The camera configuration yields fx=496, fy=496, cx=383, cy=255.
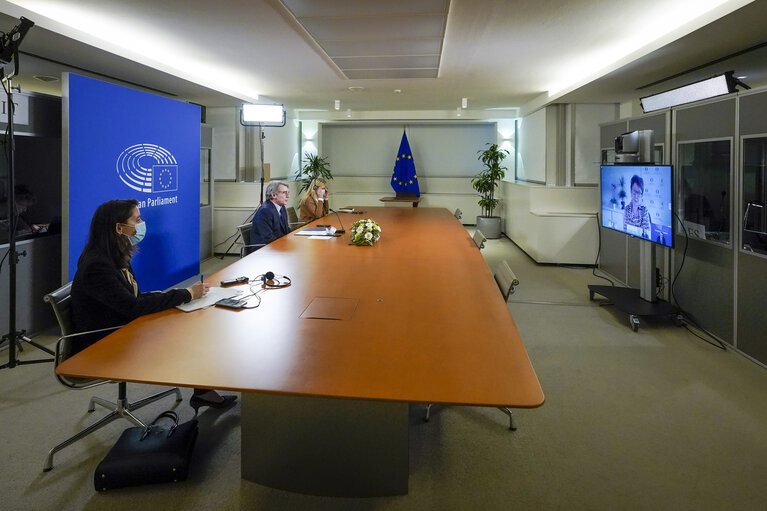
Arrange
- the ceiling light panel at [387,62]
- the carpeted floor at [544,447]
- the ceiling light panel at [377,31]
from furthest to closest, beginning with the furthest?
1. the ceiling light panel at [387,62]
2. the ceiling light panel at [377,31]
3. the carpeted floor at [544,447]

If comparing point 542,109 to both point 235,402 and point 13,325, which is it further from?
point 13,325

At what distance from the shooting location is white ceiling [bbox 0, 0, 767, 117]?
3682mm

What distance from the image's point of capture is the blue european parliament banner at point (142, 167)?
384 centimetres

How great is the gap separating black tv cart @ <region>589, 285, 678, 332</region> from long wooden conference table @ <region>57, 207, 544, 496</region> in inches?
86.7

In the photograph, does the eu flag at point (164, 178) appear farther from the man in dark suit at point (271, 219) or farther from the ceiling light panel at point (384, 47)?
the ceiling light panel at point (384, 47)

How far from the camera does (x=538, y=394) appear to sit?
4.71 ft

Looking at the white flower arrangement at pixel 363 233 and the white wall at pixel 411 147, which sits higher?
the white wall at pixel 411 147

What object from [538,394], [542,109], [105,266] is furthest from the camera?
[542,109]

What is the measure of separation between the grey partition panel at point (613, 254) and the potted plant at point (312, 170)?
599 centimetres

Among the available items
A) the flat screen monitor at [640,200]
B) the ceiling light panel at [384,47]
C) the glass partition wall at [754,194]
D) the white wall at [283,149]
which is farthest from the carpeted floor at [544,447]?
the white wall at [283,149]

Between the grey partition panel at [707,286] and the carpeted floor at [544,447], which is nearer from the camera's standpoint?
the carpeted floor at [544,447]

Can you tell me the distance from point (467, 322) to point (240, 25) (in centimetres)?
344

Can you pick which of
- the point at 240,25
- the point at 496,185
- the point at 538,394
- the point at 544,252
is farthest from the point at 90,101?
the point at 496,185

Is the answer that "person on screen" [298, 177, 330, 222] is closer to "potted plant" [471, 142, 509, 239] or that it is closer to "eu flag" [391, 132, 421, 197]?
"potted plant" [471, 142, 509, 239]
